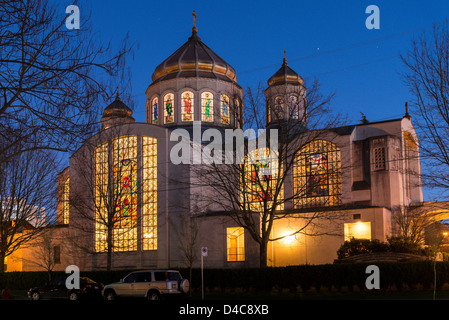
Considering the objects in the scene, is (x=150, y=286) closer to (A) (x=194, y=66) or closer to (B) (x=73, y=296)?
(B) (x=73, y=296)

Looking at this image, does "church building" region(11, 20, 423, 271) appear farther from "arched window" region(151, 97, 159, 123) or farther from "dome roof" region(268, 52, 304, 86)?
"dome roof" region(268, 52, 304, 86)

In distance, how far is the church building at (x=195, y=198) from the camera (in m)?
37.7

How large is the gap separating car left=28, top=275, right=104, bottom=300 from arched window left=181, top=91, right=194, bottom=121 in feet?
70.5

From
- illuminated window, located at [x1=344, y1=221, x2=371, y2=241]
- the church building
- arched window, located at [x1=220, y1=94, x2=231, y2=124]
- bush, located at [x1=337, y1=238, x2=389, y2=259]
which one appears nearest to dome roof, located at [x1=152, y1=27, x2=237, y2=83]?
the church building

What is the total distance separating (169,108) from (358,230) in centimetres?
1944

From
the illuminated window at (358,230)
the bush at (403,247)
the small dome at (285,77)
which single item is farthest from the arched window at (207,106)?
the bush at (403,247)

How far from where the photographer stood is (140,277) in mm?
24500

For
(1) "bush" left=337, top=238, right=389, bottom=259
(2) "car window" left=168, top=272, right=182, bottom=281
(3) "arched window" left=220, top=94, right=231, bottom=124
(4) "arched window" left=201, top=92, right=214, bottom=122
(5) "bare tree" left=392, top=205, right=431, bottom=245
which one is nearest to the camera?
(2) "car window" left=168, top=272, right=182, bottom=281

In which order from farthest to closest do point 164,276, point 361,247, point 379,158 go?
point 379,158, point 361,247, point 164,276

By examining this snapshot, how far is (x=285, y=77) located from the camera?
54969 millimetres

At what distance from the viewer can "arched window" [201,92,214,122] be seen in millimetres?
47531

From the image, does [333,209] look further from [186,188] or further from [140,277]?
[140,277]

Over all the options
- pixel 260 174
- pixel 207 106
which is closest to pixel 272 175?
pixel 260 174

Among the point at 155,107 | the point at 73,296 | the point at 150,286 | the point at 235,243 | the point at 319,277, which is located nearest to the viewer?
the point at 150,286
